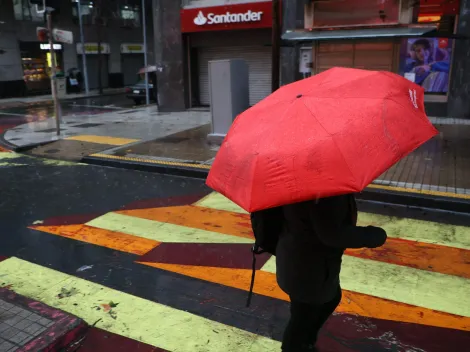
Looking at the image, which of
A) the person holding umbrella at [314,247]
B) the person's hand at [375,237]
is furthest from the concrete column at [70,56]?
the person's hand at [375,237]

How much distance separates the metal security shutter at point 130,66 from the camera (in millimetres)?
34516

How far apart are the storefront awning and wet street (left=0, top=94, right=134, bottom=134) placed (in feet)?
32.5

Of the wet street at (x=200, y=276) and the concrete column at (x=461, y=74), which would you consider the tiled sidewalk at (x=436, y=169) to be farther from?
the concrete column at (x=461, y=74)

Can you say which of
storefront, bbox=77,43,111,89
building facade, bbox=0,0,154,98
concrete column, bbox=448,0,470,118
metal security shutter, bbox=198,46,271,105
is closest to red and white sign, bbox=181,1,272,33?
metal security shutter, bbox=198,46,271,105

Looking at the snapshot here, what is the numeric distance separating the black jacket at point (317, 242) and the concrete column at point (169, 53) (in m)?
16.0

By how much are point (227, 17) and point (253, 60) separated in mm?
2082

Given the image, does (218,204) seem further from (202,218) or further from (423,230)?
(423,230)

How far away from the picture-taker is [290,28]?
14.7 m

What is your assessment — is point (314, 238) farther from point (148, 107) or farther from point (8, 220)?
point (148, 107)

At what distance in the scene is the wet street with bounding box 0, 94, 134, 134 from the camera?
672 inches

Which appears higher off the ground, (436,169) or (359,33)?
(359,33)

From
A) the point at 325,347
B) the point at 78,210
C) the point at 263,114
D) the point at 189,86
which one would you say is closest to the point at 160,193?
the point at 78,210

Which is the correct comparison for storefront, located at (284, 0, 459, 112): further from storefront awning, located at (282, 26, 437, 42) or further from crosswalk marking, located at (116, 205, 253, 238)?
crosswalk marking, located at (116, 205, 253, 238)

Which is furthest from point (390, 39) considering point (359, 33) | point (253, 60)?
point (253, 60)
